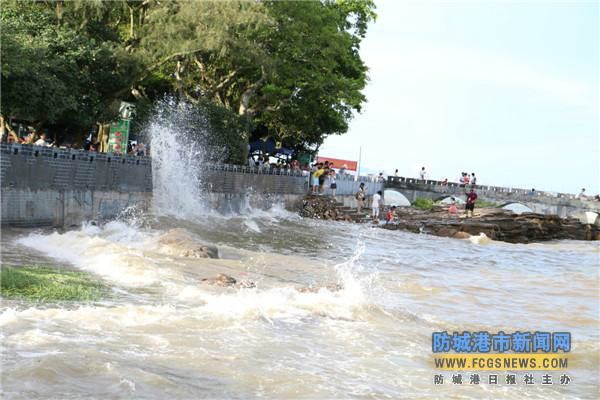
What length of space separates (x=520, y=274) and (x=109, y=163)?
41.5ft

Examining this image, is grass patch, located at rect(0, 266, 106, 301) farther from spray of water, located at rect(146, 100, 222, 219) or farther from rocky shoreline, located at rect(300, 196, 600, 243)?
rocky shoreline, located at rect(300, 196, 600, 243)

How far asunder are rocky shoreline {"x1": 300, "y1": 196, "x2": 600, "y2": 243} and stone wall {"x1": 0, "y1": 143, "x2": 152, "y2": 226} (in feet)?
52.4

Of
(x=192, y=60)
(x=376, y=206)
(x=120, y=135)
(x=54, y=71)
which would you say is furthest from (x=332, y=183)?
(x=54, y=71)

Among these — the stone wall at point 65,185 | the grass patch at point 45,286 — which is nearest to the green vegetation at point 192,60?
the stone wall at point 65,185

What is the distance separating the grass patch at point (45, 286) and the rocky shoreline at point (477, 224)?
28.2 meters

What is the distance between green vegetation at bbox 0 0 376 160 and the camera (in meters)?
28.7

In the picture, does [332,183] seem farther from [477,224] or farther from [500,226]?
[500,226]

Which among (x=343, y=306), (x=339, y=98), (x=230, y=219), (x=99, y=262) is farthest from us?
(x=339, y=98)

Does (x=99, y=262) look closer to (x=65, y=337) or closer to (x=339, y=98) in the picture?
(x=65, y=337)

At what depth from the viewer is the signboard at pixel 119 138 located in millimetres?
30219

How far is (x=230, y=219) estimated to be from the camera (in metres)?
34.0

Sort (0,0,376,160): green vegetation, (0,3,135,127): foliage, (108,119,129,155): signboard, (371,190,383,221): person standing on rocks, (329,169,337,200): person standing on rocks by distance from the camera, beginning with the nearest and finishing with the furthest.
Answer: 1. (0,3,135,127): foliage
2. (0,0,376,160): green vegetation
3. (108,119,129,155): signboard
4. (371,190,383,221): person standing on rocks
5. (329,169,337,200): person standing on rocks

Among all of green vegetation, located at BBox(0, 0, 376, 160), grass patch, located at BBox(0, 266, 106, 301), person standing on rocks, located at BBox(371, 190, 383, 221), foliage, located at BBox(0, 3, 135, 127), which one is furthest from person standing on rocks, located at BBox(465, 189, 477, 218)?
grass patch, located at BBox(0, 266, 106, 301)

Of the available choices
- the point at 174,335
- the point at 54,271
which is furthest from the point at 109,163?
the point at 174,335
